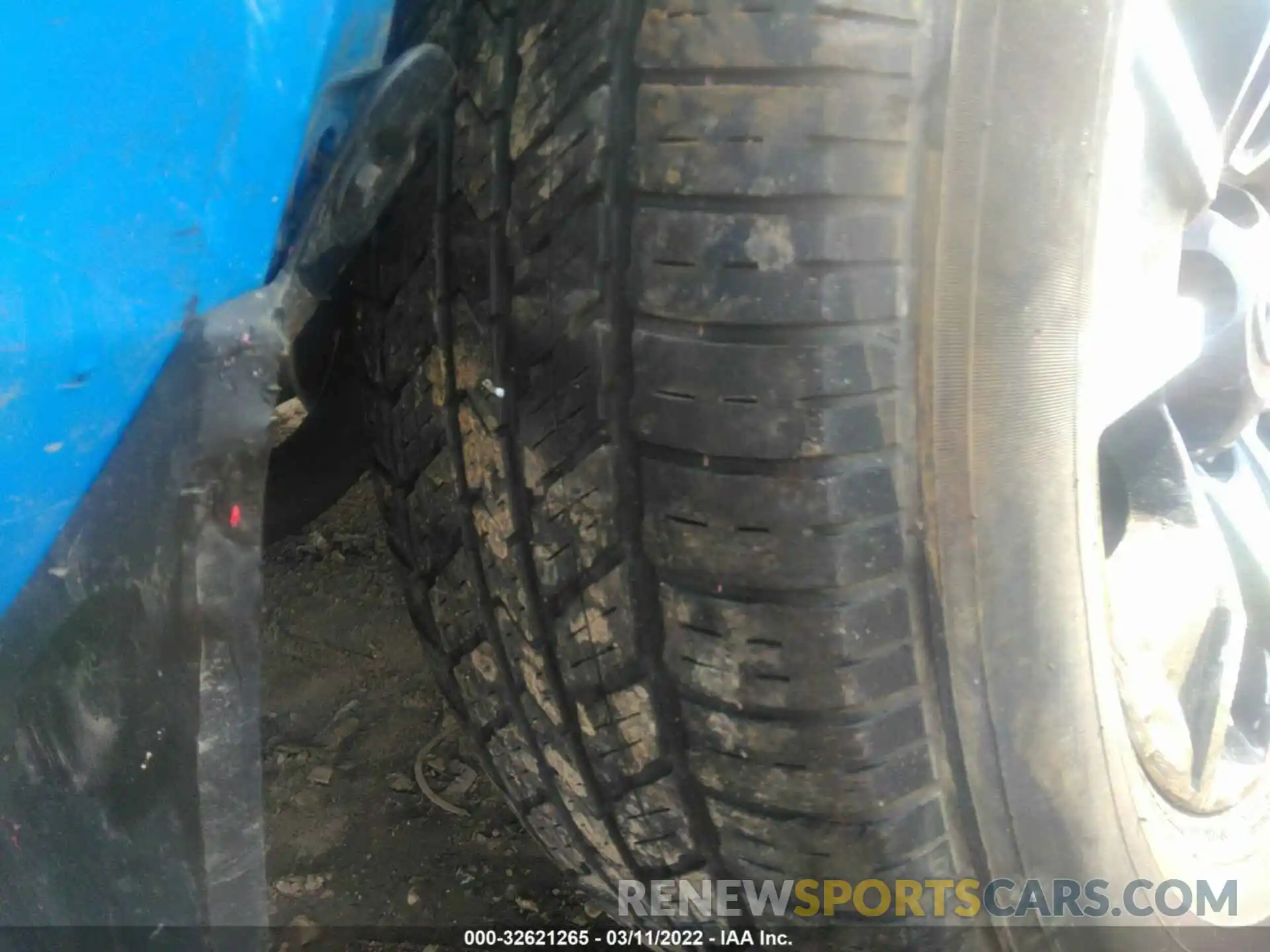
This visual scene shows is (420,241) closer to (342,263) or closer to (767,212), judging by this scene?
(342,263)

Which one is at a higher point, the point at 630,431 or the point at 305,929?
the point at 630,431

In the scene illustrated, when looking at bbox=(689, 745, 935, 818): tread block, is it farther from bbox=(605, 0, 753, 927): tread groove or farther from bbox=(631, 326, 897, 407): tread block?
bbox=(631, 326, 897, 407): tread block

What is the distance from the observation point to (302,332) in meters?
0.79

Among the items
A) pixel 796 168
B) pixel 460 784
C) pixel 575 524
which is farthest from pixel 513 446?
pixel 460 784

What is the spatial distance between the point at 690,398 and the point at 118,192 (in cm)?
36

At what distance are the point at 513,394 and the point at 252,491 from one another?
0.64 feet

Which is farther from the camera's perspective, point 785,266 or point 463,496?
point 463,496

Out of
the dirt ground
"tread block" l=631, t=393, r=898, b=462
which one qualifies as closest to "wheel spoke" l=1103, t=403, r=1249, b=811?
"tread block" l=631, t=393, r=898, b=462

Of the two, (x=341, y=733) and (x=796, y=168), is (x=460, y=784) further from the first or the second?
(x=796, y=168)

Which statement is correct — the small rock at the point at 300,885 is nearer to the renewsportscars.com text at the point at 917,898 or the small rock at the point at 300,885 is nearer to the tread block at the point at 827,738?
the renewsportscars.com text at the point at 917,898

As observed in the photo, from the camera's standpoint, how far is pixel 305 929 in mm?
1237

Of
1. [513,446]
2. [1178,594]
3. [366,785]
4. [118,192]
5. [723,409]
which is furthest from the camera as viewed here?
[366,785]

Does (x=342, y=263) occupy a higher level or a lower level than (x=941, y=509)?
higher

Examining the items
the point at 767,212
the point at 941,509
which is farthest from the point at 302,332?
the point at 941,509
